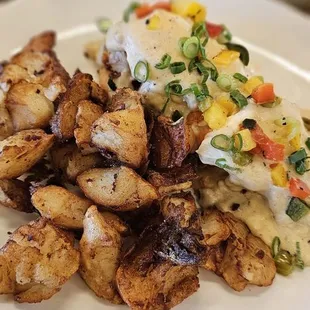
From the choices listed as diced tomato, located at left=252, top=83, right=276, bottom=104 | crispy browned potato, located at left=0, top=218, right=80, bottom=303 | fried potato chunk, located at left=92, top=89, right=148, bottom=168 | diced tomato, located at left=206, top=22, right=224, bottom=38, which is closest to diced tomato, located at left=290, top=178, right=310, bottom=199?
diced tomato, located at left=252, top=83, right=276, bottom=104

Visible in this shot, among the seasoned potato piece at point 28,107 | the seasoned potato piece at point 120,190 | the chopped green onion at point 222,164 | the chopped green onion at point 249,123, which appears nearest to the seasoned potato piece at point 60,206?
the seasoned potato piece at point 120,190

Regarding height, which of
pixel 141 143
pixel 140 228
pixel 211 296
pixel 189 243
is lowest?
pixel 211 296

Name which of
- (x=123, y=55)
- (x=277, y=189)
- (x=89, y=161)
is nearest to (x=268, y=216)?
(x=277, y=189)

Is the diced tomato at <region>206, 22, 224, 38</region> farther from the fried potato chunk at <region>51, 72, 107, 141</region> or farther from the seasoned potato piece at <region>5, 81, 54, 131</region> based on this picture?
the seasoned potato piece at <region>5, 81, 54, 131</region>

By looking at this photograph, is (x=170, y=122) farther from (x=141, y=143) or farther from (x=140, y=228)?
(x=140, y=228)

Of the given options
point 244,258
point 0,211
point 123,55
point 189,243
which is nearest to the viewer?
point 189,243
